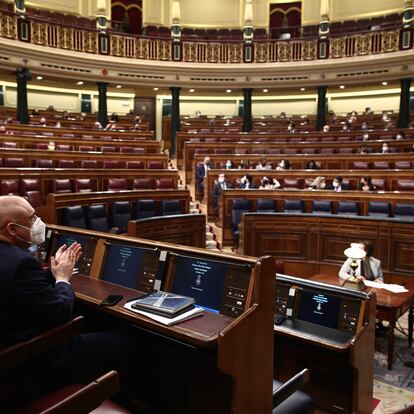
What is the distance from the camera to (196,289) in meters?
1.96

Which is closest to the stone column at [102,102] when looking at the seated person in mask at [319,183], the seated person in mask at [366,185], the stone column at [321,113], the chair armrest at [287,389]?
the stone column at [321,113]

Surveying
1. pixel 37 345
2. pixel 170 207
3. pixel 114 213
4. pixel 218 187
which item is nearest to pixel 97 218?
pixel 114 213

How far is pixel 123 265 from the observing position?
234 centimetres

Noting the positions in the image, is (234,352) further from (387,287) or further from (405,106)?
(405,106)

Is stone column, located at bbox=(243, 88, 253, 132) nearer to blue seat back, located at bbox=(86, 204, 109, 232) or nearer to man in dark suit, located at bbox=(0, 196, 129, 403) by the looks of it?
blue seat back, located at bbox=(86, 204, 109, 232)

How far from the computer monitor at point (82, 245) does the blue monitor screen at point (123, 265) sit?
6.0 inches

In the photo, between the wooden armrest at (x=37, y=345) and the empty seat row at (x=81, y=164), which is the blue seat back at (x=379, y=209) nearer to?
the empty seat row at (x=81, y=164)

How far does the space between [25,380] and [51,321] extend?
21 cm

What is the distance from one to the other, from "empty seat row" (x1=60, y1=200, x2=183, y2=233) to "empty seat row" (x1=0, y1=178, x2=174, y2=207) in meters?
0.72

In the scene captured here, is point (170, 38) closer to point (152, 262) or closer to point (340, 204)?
point (340, 204)

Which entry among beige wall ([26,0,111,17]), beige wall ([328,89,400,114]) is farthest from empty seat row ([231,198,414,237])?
beige wall ([26,0,111,17])

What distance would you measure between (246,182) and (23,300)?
6.01 m

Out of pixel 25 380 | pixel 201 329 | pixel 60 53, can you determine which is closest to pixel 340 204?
pixel 201 329

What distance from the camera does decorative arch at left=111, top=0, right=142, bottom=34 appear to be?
15.3 meters
